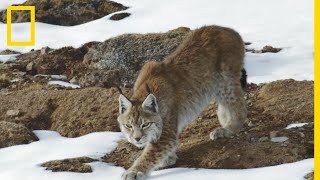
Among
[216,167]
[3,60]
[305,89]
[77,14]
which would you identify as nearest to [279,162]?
[216,167]

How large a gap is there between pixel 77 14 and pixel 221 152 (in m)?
25.0

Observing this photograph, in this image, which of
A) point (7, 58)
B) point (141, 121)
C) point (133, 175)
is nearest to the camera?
point (133, 175)

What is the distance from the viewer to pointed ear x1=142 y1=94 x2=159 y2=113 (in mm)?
8852

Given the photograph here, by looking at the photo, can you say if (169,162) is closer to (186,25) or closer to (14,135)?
(14,135)

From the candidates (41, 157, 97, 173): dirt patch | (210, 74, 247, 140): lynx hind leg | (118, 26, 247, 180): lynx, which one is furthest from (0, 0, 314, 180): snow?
(210, 74, 247, 140): lynx hind leg

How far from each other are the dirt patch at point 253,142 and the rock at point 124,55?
18.5 feet

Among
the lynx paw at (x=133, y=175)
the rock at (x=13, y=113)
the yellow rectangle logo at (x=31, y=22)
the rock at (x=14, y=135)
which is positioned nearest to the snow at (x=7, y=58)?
the yellow rectangle logo at (x=31, y=22)

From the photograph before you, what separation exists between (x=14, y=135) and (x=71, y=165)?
2328mm

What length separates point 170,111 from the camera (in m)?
9.38

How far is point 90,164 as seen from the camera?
31.2 feet

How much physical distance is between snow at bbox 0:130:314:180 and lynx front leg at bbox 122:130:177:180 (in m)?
0.19

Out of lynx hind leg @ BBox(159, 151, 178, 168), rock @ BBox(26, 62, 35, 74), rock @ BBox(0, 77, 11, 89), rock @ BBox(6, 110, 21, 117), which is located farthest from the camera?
rock @ BBox(26, 62, 35, 74)

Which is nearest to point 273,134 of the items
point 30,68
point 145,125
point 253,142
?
point 253,142

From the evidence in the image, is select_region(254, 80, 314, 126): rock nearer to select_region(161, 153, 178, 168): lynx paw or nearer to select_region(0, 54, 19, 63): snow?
select_region(161, 153, 178, 168): lynx paw
